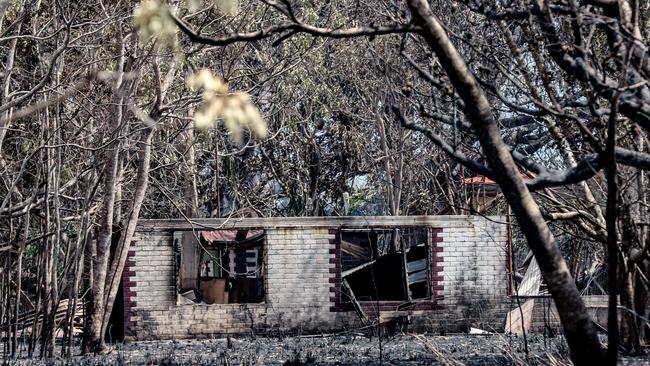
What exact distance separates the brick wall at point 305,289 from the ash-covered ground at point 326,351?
665mm

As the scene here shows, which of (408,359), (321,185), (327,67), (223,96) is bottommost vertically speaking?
(408,359)

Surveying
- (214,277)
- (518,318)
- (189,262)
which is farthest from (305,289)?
(518,318)

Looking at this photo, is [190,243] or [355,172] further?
[355,172]

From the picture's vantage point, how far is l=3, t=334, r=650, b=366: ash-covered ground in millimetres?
16078

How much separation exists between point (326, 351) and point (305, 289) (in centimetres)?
487

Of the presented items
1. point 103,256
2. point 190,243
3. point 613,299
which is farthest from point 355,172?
point 613,299

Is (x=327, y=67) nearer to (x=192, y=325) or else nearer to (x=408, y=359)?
(x=192, y=325)

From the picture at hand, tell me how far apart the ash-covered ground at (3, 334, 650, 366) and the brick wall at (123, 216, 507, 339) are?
26.2 inches

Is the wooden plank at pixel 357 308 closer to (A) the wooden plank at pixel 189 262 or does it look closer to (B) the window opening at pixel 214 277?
(B) the window opening at pixel 214 277

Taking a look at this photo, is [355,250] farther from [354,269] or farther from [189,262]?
[189,262]

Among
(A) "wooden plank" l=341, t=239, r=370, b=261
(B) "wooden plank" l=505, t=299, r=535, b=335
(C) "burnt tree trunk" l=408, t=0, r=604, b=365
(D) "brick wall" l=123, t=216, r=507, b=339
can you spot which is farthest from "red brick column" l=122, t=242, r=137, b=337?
(C) "burnt tree trunk" l=408, t=0, r=604, b=365

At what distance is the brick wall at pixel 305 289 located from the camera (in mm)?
23312

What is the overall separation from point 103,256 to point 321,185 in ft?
55.2

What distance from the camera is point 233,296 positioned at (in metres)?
26.9
